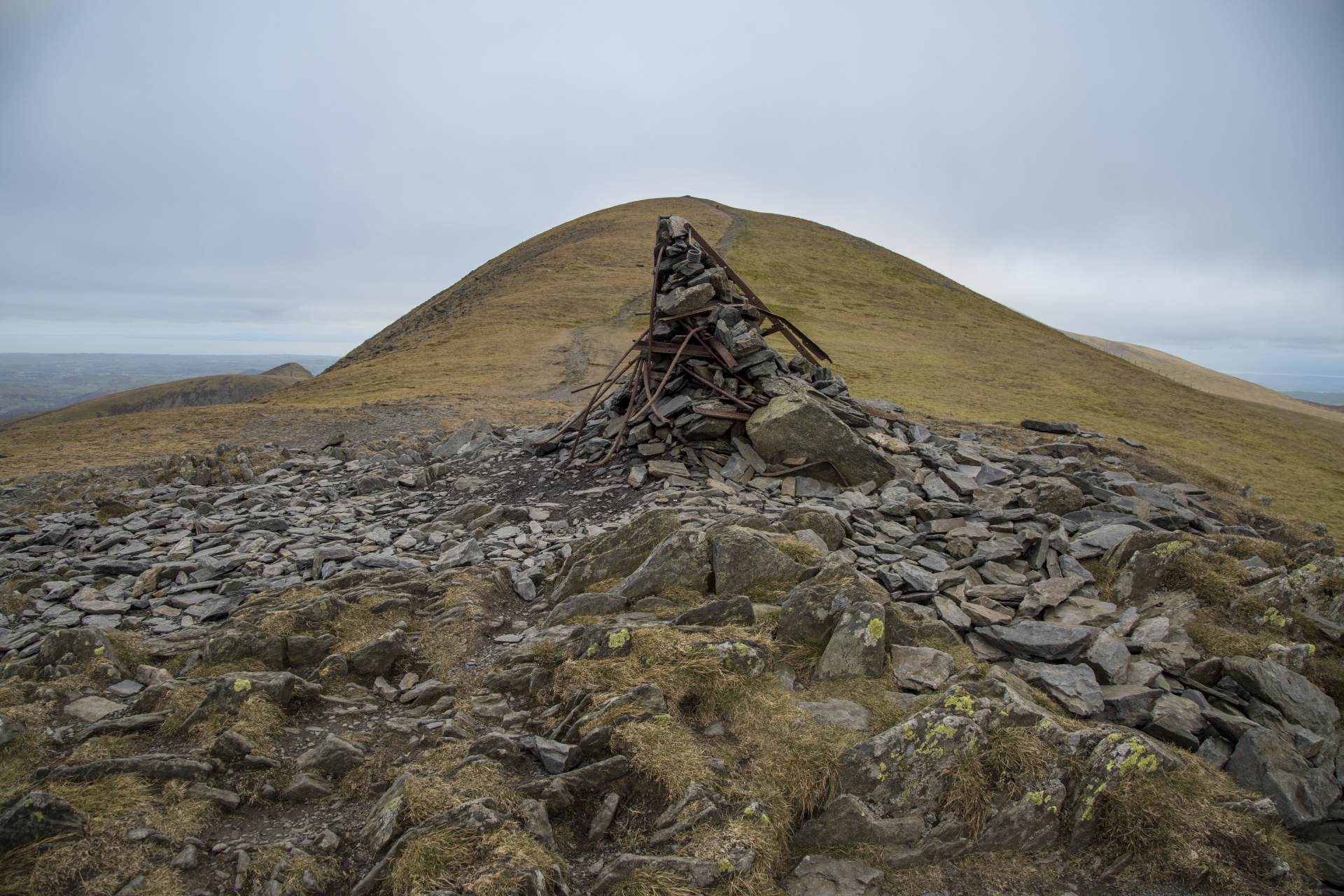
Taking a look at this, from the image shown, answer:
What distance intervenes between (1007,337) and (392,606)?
5218 centimetres

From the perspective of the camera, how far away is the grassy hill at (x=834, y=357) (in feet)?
75.6

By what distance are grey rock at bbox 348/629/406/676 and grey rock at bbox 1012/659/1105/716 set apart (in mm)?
5903

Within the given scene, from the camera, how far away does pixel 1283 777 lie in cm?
459

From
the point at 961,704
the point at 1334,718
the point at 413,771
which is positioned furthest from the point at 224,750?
the point at 1334,718

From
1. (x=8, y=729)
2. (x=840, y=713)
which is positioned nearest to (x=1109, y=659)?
(x=840, y=713)

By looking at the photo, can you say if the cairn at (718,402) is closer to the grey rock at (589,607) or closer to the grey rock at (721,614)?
the grey rock at (589,607)

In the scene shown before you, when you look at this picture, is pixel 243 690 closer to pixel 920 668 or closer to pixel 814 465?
pixel 920 668

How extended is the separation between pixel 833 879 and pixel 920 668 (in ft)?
7.17

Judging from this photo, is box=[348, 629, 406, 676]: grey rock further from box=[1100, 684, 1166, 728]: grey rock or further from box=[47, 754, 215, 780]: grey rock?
box=[1100, 684, 1166, 728]: grey rock

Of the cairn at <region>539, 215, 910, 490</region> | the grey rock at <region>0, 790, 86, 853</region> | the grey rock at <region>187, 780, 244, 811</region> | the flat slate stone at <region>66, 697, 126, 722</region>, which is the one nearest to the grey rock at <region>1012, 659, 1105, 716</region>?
the cairn at <region>539, 215, 910, 490</region>

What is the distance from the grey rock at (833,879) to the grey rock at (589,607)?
11.0 ft

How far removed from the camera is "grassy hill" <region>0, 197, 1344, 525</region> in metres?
23.0

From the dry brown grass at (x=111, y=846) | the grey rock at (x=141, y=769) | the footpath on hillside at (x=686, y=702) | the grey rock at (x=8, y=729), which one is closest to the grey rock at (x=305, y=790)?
the footpath on hillside at (x=686, y=702)

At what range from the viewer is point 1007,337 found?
4900 cm
